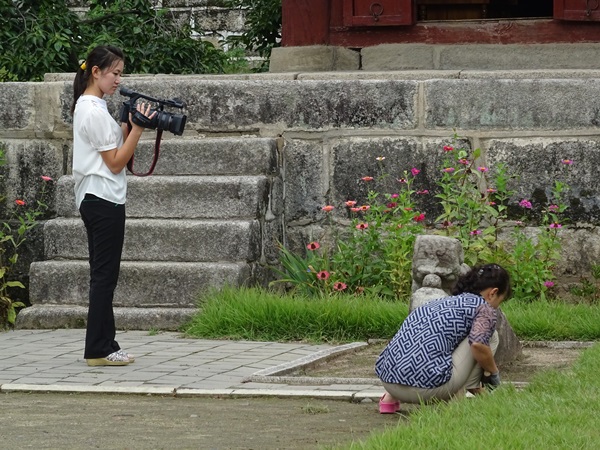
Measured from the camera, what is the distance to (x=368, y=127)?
851 centimetres

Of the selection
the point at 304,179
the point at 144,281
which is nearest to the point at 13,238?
the point at 144,281

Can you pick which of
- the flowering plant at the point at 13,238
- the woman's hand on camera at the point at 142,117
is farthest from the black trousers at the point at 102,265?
the flowering plant at the point at 13,238

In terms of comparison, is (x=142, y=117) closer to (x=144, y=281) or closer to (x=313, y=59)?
(x=144, y=281)

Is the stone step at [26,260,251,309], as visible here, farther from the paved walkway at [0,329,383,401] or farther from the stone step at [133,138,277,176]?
the stone step at [133,138,277,176]

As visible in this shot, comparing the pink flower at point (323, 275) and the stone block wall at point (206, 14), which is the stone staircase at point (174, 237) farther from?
the stone block wall at point (206, 14)

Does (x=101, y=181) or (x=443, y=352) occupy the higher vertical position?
(x=101, y=181)

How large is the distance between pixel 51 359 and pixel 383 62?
13.8ft

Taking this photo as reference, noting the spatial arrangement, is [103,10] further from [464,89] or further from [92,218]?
[92,218]

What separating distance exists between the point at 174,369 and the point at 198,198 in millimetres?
2175

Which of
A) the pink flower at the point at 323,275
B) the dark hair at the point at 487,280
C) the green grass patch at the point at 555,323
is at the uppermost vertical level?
the dark hair at the point at 487,280

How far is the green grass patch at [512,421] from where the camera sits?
13.8 ft

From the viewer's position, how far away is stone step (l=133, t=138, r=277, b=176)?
330 inches

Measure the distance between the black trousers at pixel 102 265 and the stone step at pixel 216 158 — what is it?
6.64 feet

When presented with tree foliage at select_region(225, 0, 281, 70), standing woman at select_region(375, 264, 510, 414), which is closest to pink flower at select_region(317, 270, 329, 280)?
standing woman at select_region(375, 264, 510, 414)
